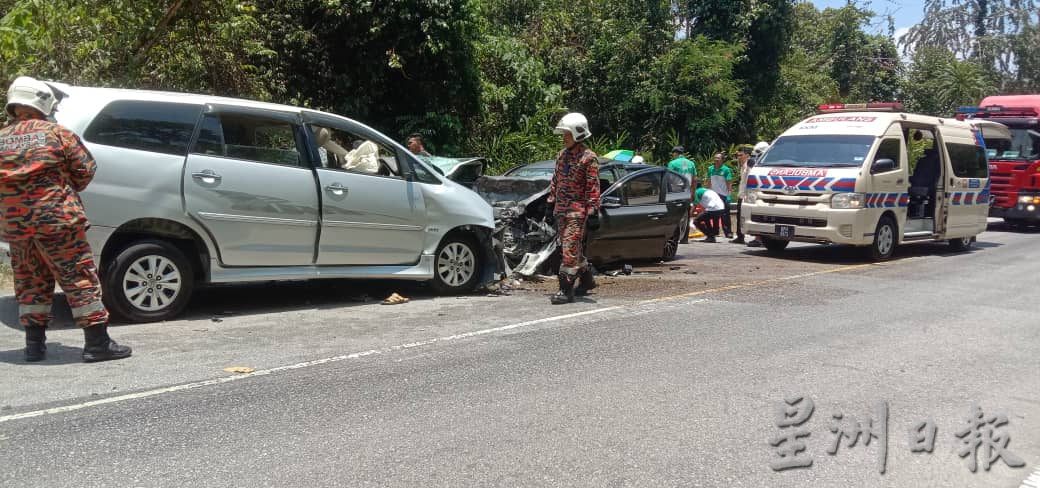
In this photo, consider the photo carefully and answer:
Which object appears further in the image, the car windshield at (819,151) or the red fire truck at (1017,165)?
the red fire truck at (1017,165)

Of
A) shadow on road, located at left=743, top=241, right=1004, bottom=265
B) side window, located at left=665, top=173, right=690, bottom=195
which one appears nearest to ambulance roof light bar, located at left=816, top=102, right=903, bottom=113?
shadow on road, located at left=743, top=241, right=1004, bottom=265

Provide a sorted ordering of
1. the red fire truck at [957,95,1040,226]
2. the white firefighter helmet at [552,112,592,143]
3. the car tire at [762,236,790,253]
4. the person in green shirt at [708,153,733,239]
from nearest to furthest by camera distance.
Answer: the white firefighter helmet at [552,112,592,143]
the car tire at [762,236,790,253]
the person in green shirt at [708,153,733,239]
the red fire truck at [957,95,1040,226]

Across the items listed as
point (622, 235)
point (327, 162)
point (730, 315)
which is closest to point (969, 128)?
point (622, 235)

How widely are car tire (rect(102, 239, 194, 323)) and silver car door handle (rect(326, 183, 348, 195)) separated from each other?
56.8 inches

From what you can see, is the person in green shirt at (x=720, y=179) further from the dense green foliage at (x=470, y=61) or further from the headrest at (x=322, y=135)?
the headrest at (x=322, y=135)

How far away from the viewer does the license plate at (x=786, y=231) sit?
12578 mm

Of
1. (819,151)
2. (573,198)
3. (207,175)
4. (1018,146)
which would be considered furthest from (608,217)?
(1018,146)

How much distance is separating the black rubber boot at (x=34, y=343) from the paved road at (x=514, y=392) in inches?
3.5

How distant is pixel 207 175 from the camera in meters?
6.99

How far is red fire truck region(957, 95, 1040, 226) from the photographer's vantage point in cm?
1938

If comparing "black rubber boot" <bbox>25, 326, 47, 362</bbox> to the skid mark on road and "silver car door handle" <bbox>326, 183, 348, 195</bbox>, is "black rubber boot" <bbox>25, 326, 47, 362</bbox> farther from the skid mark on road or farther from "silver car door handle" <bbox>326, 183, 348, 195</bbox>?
"silver car door handle" <bbox>326, 183, 348, 195</bbox>

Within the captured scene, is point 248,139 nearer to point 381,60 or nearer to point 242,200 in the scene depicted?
point 242,200

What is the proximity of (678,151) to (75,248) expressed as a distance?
11767 millimetres

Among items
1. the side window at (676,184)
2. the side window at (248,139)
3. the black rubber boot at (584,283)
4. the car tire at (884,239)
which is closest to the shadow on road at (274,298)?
the side window at (248,139)
